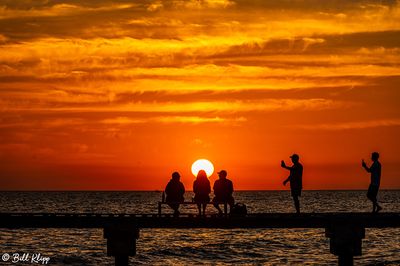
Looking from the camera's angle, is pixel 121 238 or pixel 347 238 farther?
pixel 121 238

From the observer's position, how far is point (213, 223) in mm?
28453

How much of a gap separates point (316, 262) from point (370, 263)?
136 inches

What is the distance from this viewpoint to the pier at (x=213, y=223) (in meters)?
28.4

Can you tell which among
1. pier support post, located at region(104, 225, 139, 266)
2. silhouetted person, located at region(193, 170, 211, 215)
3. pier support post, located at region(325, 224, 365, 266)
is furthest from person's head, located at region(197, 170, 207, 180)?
pier support post, located at region(325, 224, 365, 266)

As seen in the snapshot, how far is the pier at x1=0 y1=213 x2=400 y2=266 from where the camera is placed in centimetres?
2839

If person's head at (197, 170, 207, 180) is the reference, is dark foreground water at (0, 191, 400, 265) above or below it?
below

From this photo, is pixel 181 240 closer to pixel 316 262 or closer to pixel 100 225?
pixel 316 262

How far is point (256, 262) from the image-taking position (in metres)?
48.2

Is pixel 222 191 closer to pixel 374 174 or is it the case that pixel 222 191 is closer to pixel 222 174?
pixel 222 174

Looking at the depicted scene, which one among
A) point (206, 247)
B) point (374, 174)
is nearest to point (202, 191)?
point (374, 174)

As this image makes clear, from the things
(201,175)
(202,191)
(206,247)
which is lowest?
(206,247)

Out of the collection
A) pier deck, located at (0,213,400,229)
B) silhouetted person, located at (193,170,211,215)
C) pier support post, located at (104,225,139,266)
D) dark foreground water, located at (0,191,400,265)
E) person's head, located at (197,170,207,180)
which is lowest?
dark foreground water, located at (0,191,400,265)

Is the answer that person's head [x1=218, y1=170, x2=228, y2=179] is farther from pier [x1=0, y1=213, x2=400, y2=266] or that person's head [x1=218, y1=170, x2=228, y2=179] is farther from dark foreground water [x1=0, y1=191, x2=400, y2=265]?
dark foreground water [x1=0, y1=191, x2=400, y2=265]

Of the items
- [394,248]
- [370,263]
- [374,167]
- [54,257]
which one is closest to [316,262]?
[370,263]
